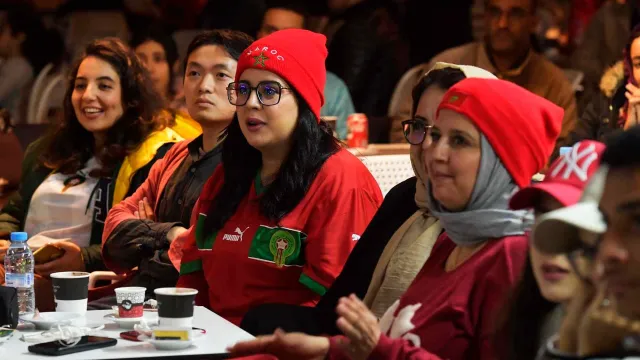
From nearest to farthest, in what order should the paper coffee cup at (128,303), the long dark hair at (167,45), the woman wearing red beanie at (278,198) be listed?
the paper coffee cup at (128,303)
the woman wearing red beanie at (278,198)
the long dark hair at (167,45)

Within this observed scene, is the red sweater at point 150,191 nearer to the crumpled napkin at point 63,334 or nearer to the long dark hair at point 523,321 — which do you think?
the crumpled napkin at point 63,334

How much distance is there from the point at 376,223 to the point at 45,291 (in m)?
1.79

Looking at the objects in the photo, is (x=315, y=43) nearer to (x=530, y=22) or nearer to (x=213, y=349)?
(x=213, y=349)

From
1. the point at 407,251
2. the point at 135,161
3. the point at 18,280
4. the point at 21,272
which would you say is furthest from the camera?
the point at 135,161

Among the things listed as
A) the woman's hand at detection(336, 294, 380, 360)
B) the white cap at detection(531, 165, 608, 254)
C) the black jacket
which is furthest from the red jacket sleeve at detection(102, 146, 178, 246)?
the white cap at detection(531, 165, 608, 254)

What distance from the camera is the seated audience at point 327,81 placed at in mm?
6617

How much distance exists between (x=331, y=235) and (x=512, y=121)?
3.38 feet

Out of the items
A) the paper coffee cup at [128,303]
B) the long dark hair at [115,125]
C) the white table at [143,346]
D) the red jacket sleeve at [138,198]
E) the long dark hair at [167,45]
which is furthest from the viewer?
the long dark hair at [167,45]

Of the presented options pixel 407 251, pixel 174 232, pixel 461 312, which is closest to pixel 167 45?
pixel 174 232

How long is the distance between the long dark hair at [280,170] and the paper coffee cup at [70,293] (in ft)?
1.97

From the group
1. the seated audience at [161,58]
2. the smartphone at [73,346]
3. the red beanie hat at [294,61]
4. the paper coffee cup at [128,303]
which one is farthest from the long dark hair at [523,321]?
the seated audience at [161,58]

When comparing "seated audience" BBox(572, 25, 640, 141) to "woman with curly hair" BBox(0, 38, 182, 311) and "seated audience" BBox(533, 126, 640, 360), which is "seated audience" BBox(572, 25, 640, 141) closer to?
"woman with curly hair" BBox(0, 38, 182, 311)

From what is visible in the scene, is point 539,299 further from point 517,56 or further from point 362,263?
point 517,56

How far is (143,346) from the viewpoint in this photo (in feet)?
8.66
